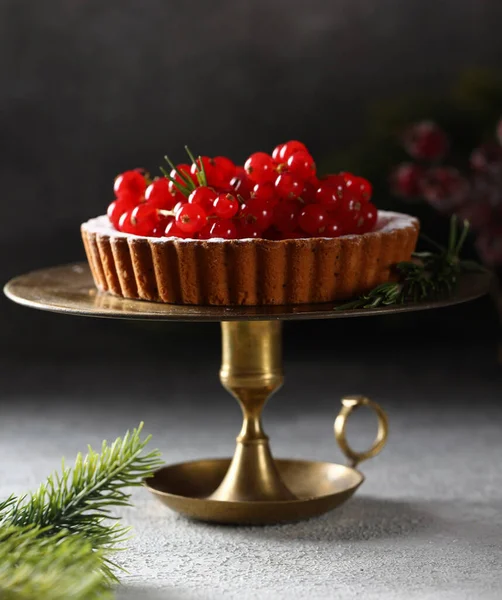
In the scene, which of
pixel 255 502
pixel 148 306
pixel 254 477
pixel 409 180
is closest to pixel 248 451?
pixel 254 477

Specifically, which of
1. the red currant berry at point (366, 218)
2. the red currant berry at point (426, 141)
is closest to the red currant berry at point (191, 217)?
the red currant berry at point (366, 218)

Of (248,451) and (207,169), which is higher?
(207,169)

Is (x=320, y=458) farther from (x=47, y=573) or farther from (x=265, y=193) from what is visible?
(x=47, y=573)

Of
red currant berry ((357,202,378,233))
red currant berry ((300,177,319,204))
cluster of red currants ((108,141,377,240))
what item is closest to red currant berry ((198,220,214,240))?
cluster of red currants ((108,141,377,240))

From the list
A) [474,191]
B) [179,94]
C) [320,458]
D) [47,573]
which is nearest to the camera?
[47,573]

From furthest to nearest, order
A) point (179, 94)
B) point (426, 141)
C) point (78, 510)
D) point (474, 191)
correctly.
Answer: point (179, 94), point (426, 141), point (474, 191), point (78, 510)

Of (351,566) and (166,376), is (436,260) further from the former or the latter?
(166,376)
